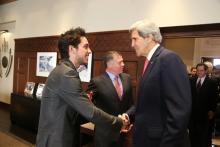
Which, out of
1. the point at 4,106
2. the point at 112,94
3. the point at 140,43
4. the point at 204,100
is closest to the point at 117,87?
the point at 112,94

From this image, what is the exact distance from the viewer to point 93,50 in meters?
4.54

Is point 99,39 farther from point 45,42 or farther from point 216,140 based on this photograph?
point 216,140

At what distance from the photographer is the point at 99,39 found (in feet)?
14.5

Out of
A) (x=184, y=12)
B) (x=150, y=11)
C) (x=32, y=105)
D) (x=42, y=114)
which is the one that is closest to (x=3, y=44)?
(x=32, y=105)

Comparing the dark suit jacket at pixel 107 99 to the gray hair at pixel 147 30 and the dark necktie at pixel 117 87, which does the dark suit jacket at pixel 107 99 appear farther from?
the gray hair at pixel 147 30

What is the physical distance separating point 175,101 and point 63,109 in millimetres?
764

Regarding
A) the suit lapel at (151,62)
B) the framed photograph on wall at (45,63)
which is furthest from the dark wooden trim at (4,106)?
the suit lapel at (151,62)

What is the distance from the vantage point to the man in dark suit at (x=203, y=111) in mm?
4133

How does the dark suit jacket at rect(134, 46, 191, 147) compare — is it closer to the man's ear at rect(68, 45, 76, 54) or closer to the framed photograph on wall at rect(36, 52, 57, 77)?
the man's ear at rect(68, 45, 76, 54)

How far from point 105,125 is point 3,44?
246 inches

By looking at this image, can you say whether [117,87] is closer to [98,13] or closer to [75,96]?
[75,96]

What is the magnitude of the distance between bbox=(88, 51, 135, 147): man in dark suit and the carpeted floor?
6.83ft

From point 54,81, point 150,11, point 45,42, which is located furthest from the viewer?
point 45,42

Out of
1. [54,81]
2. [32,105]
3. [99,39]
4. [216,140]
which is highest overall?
[99,39]
